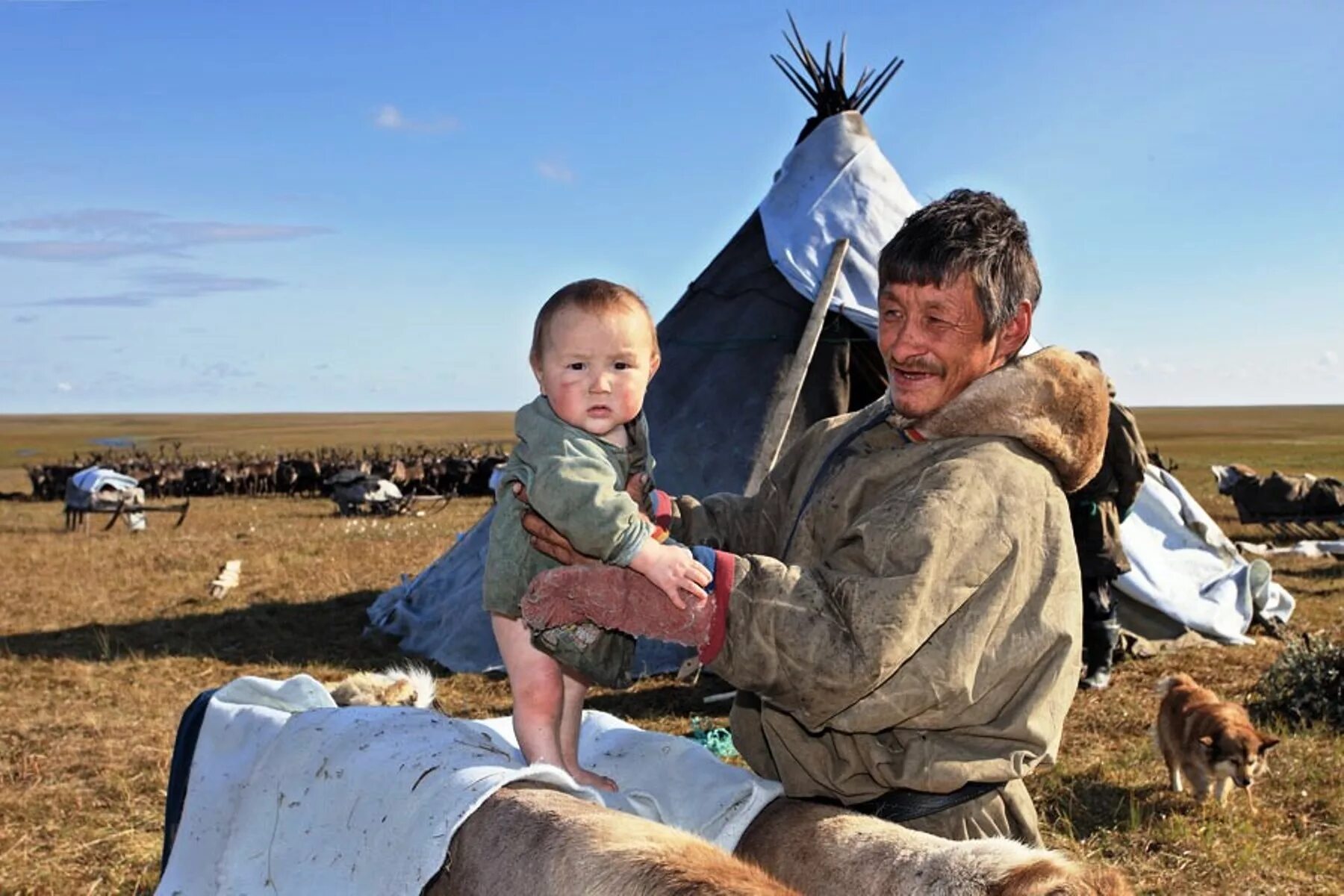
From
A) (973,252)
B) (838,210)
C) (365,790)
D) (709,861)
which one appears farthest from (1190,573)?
(709,861)

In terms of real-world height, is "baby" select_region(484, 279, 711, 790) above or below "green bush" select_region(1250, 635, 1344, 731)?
above

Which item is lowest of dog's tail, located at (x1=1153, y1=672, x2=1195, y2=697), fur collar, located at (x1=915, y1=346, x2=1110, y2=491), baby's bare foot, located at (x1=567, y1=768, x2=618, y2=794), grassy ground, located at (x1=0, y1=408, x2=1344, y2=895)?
grassy ground, located at (x1=0, y1=408, x2=1344, y2=895)

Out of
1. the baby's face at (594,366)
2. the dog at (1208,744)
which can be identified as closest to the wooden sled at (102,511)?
the dog at (1208,744)

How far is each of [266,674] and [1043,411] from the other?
740 centimetres

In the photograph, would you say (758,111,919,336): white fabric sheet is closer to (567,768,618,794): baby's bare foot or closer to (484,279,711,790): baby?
(484,279,711,790): baby

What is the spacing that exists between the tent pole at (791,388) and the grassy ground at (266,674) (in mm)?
1716

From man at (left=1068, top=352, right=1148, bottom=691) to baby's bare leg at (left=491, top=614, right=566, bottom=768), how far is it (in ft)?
17.8

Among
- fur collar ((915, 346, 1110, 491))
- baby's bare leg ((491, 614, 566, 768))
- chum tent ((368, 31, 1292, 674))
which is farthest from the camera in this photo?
chum tent ((368, 31, 1292, 674))

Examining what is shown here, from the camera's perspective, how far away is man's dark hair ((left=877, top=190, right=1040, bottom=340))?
7.90ft

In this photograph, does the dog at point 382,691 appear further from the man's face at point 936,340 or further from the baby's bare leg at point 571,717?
the man's face at point 936,340

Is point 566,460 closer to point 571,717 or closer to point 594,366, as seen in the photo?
point 594,366

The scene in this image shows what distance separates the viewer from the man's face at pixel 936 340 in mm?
2436

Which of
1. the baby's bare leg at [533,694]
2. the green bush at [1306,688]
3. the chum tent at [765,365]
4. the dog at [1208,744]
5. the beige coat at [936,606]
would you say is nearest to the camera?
the beige coat at [936,606]

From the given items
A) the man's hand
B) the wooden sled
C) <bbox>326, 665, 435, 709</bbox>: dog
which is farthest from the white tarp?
the wooden sled
